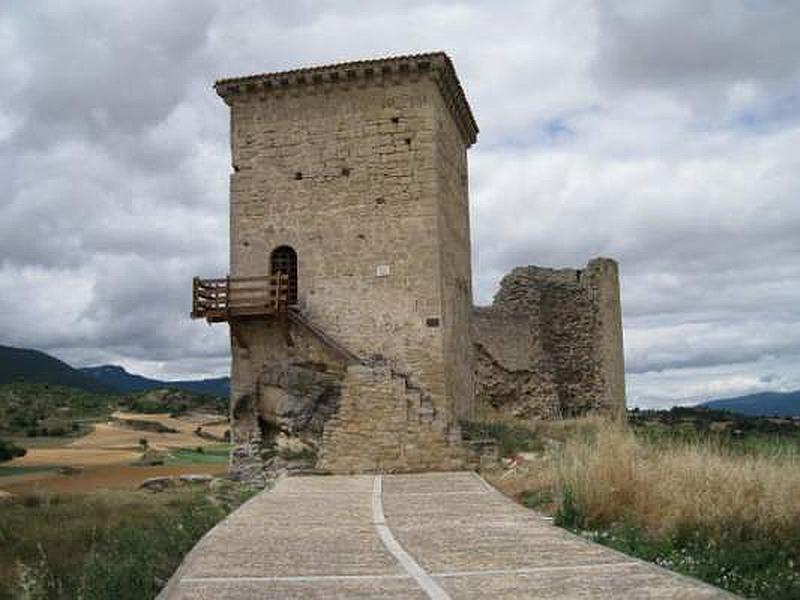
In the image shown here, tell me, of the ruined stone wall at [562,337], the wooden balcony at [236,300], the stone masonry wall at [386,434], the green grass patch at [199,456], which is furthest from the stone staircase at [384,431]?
the ruined stone wall at [562,337]

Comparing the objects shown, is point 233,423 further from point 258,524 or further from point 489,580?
point 489,580

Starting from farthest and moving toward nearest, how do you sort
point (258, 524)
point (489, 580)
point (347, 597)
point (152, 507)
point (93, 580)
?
1. point (152, 507)
2. point (258, 524)
3. point (93, 580)
4. point (489, 580)
5. point (347, 597)

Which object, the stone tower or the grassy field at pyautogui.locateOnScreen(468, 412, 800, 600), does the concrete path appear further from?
the stone tower

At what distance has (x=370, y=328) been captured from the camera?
58.3 ft

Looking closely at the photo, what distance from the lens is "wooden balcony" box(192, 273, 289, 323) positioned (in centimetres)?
1759

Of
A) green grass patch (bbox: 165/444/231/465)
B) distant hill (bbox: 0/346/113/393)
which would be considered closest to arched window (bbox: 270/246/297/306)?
green grass patch (bbox: 165/444/231/465)

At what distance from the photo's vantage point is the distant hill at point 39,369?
62312mm

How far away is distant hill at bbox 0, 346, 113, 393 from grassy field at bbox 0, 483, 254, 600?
167ft

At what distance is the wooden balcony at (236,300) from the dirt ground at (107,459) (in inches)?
137

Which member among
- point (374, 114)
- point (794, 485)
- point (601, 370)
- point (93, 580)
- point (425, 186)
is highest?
point (374, 114)

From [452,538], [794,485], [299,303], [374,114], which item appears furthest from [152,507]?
[374,114]

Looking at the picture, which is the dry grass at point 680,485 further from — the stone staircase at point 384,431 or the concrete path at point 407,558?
the stone staircase at point 384,431

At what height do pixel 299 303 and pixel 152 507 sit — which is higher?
pixel 299 303

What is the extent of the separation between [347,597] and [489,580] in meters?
1.00
